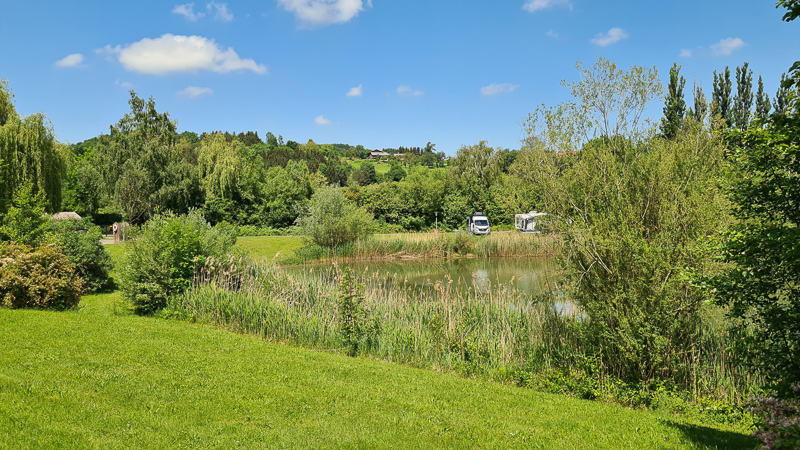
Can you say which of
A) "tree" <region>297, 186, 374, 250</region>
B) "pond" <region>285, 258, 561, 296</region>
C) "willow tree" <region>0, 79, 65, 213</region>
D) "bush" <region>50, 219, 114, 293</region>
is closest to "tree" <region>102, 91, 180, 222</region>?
"willow tree" <region>0, 79, 65, 213</region>

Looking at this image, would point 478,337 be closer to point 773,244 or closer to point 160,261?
point 773,244

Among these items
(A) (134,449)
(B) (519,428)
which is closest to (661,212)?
(B) (519,428)

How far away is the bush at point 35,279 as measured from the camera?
1005cm

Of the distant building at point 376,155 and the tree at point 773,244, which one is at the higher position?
the distant building at point 376,155

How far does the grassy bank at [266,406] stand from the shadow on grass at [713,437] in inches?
1.0

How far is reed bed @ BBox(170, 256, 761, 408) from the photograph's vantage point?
688cm

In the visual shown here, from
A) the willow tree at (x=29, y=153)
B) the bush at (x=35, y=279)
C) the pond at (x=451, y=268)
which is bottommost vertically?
the pond at (x=451, y=268)

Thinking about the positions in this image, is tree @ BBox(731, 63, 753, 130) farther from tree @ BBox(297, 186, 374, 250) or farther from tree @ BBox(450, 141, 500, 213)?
tree @ BBox(450, 141, 500, 213)

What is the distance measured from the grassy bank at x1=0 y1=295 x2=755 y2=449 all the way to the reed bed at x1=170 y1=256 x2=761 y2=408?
0.93 meters

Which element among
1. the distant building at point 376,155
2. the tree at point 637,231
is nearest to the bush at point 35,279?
the tree at point 637,231

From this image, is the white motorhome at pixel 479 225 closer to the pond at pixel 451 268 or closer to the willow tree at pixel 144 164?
the pond at pixel 451 268

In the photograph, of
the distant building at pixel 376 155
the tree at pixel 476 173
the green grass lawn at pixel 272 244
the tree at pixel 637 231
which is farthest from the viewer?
the distant building at pixel 376 155

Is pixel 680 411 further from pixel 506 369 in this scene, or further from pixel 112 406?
pixel 112 406

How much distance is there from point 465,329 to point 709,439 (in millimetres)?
4365
